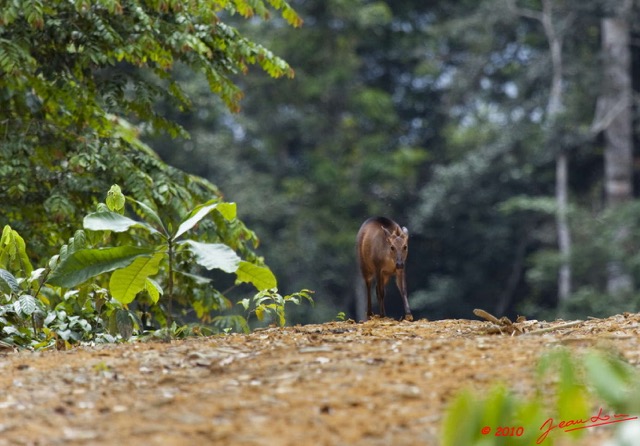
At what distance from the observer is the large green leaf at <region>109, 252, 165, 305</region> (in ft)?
20.3

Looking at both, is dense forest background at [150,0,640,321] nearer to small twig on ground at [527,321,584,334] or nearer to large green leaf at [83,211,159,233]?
small twig on ground at [527,321,584,334]

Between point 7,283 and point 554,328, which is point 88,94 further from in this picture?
point 554,328

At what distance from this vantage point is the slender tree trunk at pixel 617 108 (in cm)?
2886

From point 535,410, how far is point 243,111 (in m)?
32.6

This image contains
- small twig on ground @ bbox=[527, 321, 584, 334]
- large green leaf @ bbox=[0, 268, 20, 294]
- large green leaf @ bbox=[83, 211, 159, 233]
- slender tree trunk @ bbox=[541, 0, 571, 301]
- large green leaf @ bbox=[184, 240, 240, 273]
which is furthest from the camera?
slender tree trunk @ bbox=[541, 0, 571, 301]

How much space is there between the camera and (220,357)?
5336 millimetres

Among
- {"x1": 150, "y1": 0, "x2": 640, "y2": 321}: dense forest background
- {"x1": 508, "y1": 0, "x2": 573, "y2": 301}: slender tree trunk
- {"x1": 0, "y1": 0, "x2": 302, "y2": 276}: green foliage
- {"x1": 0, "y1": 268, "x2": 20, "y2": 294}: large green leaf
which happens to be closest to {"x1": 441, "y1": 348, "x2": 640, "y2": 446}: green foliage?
{"x1": 0, "y1": 268, "x2": 20, "y2": 294}: large green leaf

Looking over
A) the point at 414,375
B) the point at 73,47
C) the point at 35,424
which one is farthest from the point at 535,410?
the point at 73,47

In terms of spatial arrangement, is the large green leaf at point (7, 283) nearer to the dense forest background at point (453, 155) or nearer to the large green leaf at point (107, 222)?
the large green leaf at point (107, 222)

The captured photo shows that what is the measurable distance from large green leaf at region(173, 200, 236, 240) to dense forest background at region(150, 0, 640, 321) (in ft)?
66.3

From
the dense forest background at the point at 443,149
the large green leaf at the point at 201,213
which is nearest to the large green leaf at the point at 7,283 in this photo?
the large green leaf at the point at 201,213

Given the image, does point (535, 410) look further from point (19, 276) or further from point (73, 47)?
point (73, 47)

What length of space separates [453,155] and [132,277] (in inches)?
1119

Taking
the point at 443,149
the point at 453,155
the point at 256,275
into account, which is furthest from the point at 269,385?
the point at 443,149
